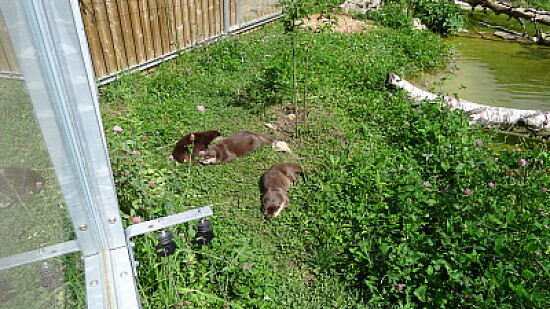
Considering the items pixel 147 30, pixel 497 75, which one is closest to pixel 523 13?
pixel 497 75

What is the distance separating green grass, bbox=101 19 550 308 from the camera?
3113 mm

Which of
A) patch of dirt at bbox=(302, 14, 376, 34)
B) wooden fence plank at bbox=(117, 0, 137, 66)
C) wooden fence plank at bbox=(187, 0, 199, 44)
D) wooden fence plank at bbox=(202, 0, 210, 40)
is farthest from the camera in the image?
patch of dirt at bbox=(302, 14, 376, 34)

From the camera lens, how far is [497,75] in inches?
349

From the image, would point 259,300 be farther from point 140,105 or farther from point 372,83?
point 372,83

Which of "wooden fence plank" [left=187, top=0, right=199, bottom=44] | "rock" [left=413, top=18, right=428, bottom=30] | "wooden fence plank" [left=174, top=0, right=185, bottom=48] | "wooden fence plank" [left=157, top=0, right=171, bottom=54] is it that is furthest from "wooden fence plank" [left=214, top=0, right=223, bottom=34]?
"rock" [left=413, top=18, right=428, bottom=30]

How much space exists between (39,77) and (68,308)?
55 centimetres

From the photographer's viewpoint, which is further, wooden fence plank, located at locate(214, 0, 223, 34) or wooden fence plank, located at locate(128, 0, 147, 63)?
wooden fence plank, located at locate(214, 0, 223, 34)

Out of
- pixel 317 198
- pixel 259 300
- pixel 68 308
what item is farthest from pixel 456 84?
pixel 68 308

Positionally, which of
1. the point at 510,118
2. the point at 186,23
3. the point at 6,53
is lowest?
the point at 510,118

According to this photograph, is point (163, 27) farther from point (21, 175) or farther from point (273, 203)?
point (21, 175)

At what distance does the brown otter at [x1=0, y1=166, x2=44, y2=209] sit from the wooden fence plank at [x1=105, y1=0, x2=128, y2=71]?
670cm

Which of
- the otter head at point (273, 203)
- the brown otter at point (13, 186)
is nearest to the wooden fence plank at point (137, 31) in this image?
the otter head at point (273, 203)

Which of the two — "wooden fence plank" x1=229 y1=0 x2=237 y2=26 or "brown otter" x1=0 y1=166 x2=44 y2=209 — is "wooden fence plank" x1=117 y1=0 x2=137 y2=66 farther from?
"brown otter" x1=0 y1=166 x2=44 y2=209

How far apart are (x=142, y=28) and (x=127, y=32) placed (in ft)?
1.17
